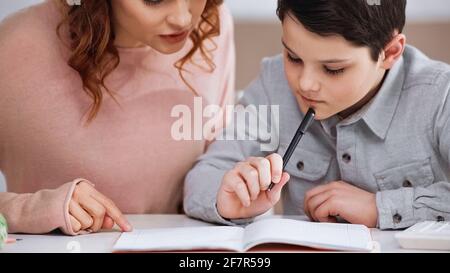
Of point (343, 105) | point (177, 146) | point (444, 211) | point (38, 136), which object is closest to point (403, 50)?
point (343, 105)

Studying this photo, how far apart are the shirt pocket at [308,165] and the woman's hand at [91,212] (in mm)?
276

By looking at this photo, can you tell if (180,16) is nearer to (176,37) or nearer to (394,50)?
(176,37)

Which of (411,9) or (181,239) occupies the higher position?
(411,9)

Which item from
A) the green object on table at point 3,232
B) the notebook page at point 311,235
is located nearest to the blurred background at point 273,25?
the green object on table at point 3,232

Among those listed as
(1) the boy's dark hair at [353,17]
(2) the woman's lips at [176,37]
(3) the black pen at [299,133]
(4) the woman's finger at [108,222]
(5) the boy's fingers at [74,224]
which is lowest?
(4) the woman's finger at [108,222]

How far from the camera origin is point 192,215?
3.61ft

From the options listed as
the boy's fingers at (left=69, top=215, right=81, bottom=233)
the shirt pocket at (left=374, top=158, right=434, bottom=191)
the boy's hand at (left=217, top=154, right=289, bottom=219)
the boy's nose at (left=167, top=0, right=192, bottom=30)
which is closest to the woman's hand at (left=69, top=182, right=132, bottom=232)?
→ the boy's fingers at (left=69, top=215, right=81, bottom=233)

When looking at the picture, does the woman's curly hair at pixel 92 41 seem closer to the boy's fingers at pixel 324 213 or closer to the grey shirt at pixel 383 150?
the grey shirt at pixel 383 150

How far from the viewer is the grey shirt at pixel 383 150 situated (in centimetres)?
101

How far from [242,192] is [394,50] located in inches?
10.7

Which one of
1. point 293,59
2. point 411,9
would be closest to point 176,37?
point 293,59

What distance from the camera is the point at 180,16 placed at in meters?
1.03

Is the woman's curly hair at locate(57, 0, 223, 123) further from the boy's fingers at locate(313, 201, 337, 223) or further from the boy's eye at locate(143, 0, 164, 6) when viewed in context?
the boy's fingers at locate(313, 201, 337, 223)

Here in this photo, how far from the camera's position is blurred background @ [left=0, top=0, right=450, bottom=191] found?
1.18 meters
